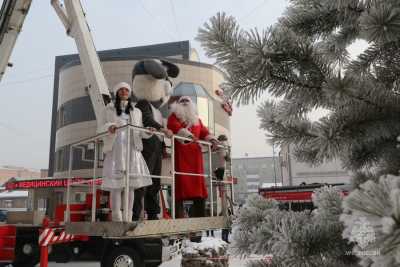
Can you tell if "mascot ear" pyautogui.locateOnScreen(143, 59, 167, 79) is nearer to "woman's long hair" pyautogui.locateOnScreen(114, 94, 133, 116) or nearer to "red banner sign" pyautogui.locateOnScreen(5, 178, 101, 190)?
"woman's long hair" pyautogui.locateOnScreen(114, 94, 133, 116)

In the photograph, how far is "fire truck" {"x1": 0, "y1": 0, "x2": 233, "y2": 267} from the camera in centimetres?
429

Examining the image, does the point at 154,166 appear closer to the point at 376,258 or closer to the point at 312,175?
the point at 376,258

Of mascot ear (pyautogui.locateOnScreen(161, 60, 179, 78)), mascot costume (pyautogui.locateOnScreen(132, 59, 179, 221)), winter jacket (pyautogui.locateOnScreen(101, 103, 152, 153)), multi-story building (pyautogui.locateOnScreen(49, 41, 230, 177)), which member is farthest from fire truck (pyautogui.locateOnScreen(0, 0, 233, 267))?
multi-story building (pyautogui.locateOnScreen(49, 41, 230, 177))

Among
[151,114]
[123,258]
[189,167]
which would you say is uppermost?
[151,114]

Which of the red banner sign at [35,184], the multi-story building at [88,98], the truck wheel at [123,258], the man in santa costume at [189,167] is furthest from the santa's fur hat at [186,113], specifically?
the multi-story building at [88,98]

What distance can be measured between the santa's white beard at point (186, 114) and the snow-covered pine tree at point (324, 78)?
A: 3.53 m

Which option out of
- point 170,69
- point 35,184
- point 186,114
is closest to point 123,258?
point 186,114

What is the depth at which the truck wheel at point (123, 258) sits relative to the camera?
569 cm

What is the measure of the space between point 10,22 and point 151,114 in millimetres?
4723

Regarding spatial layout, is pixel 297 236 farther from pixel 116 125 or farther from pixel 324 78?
pixel 116 125

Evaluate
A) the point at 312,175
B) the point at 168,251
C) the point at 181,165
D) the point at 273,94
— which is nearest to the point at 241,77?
the point at 273,94

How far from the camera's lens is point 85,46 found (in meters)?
Answer: 7.35

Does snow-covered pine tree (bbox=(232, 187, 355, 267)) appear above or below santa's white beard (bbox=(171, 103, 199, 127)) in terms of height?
below

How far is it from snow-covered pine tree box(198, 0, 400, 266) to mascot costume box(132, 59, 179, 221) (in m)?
2.87
